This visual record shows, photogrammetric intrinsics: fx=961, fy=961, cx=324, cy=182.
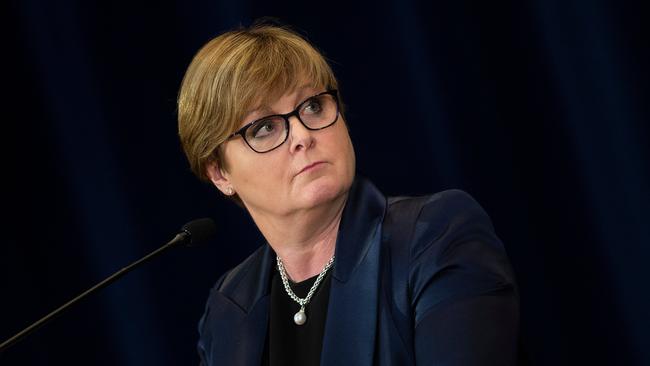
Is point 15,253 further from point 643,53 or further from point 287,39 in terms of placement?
point 643,53

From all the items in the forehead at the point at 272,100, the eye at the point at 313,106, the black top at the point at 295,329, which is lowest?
the black top at the point at 295,329

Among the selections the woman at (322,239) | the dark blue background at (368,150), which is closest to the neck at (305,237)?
the woman at (322,239)

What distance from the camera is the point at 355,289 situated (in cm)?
156

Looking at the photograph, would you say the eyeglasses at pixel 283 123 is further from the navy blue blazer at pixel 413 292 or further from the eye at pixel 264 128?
the navy blue blazer at pixel 413 292

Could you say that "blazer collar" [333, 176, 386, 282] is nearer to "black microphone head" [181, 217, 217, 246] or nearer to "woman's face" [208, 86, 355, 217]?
"woman's face" [208, 86, 355, 217]

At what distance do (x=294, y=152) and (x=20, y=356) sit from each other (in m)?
1.19

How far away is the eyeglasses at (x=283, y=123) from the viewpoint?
1.58 metres

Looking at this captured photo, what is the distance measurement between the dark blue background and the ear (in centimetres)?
48

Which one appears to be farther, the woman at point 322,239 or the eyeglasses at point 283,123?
the eyeglasses at point 283,123

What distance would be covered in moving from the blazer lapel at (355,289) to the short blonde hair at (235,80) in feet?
0.78

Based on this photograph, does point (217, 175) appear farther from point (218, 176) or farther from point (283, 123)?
point (283, 123)

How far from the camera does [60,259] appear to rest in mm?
2412

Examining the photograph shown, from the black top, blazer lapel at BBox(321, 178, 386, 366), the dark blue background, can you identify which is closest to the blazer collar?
blazer lapel at BBox(321, 178, 386, 366)

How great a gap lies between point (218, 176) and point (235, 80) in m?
0.22
